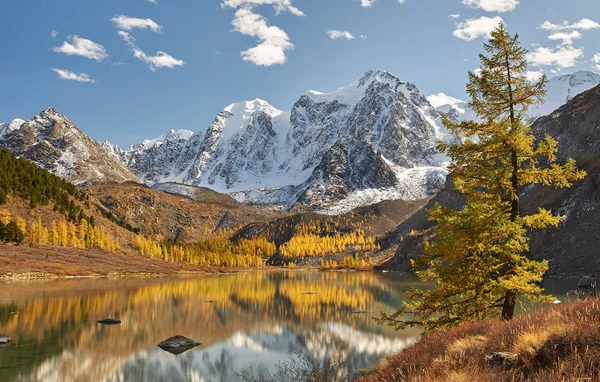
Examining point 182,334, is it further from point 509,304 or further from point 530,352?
point 530,352

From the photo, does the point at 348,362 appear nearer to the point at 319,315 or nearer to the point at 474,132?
the point at 474,132

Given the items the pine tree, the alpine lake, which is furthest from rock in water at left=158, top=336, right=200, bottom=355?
the pine tree

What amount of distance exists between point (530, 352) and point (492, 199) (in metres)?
9.60

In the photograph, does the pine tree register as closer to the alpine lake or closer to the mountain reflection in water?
the alpine lake

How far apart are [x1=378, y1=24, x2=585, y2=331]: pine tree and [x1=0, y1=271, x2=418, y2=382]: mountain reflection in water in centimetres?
1249

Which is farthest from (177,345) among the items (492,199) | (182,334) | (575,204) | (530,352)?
(575,204)

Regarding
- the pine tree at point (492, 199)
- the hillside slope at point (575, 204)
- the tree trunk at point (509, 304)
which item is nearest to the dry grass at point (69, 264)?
the hillside slope at point (575, 204)

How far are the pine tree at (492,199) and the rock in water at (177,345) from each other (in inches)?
829

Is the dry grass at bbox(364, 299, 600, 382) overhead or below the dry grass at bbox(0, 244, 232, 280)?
overhead

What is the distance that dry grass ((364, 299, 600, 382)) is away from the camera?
673cm

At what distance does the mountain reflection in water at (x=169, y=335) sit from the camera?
26.4 metres

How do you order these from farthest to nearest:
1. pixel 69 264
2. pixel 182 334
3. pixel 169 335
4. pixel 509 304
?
pixel 69 264 < pixel 182 334 < pixel 169 335 < pixel 509 304

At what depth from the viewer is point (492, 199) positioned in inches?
664

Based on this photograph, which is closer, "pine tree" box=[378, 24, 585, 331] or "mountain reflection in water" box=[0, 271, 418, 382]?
"pine tree" box=[378, 24, 585, 331]
